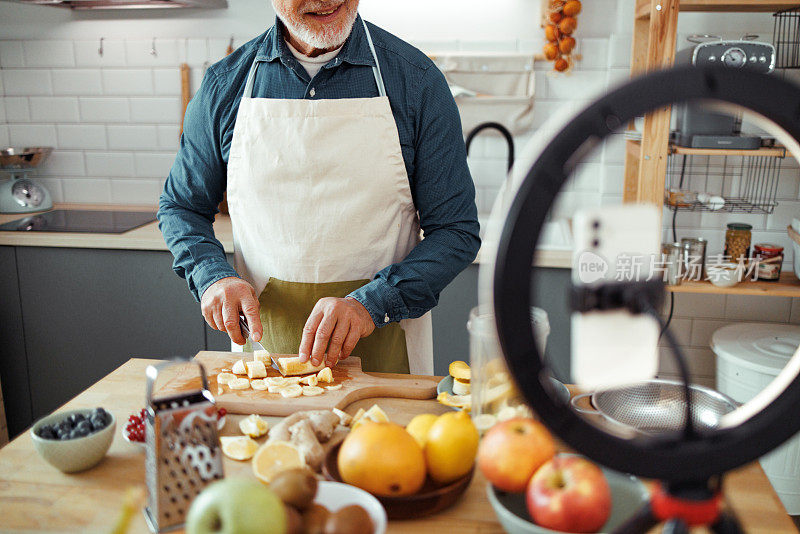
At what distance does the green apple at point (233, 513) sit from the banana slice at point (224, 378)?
24.0 inches

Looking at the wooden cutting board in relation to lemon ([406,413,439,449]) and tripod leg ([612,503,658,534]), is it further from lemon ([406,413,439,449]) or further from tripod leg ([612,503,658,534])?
tripod leg ([612,503,658,534])

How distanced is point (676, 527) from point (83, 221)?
2.66 metres

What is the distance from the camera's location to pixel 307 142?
150cm

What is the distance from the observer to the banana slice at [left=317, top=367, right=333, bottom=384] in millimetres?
1240

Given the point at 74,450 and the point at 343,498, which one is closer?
the point at 343,498

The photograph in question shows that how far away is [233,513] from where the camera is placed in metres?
0.62

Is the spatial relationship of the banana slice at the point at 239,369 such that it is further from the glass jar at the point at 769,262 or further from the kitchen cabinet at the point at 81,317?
the glass jar at the point at 769,262

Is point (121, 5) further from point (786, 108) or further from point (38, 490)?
point (786, 108)

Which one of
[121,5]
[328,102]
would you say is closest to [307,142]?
[328,102]

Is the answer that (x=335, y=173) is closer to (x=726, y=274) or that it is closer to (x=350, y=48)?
(x=350, y=48)

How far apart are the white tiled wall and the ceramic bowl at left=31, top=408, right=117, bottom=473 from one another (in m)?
2.01

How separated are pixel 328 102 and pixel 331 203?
22 centimetres

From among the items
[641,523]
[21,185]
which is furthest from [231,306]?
[21,185]

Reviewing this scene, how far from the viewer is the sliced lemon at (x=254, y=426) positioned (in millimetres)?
1061
